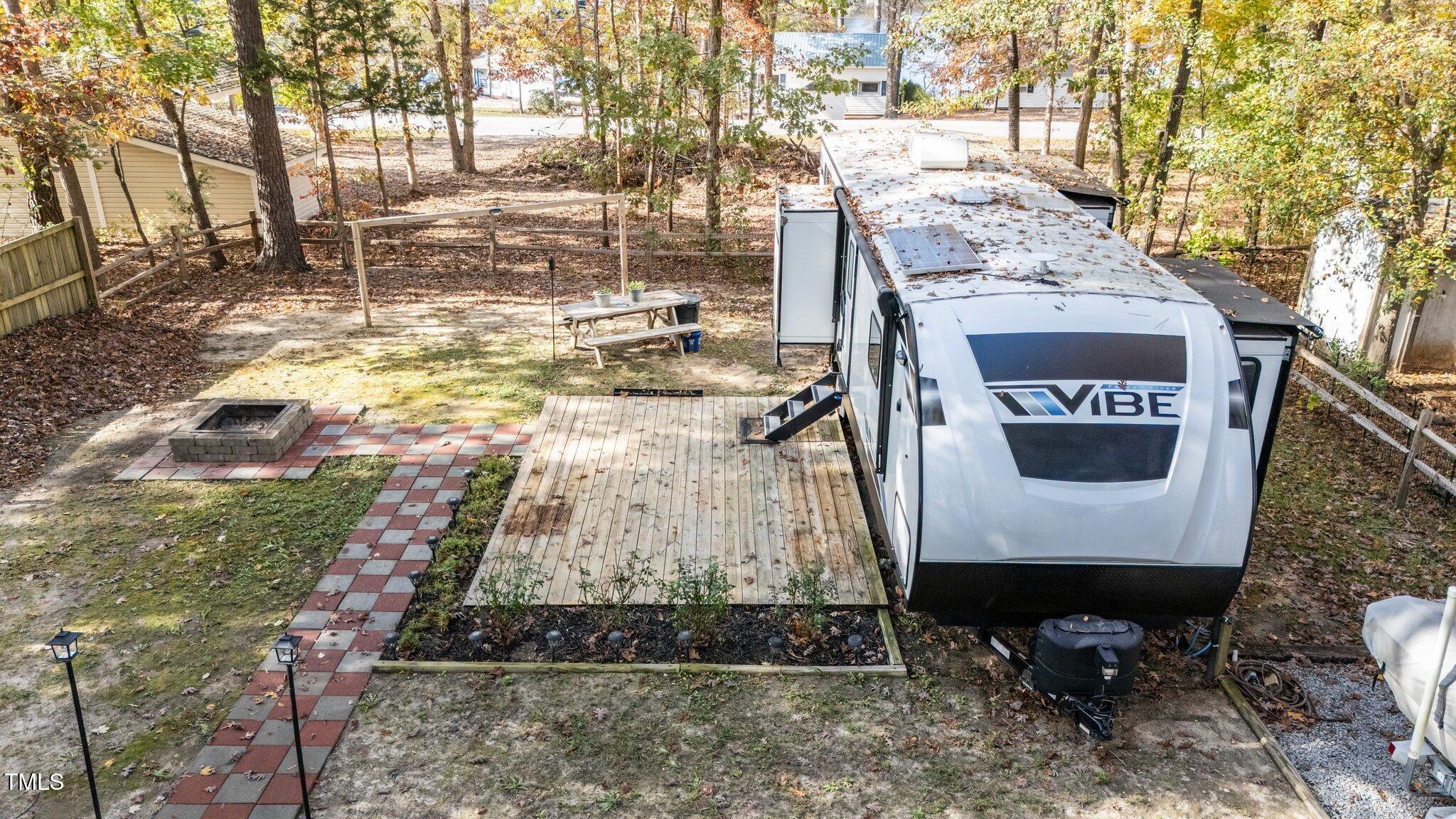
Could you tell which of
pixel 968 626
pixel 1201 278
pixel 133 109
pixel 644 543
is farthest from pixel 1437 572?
pixel 133 109

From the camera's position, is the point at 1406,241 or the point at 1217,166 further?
the point at 1217,166

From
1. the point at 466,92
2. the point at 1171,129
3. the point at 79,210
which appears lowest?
the point at 79,210

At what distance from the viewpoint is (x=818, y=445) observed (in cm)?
995

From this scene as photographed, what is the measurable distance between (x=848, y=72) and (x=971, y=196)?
39349 millimetres

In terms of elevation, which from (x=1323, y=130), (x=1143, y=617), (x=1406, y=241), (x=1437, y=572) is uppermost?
(x=1323, y=130)

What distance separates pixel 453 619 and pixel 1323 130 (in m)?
10.4

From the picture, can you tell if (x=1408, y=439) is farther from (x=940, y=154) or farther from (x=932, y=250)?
(x=932, y=250)

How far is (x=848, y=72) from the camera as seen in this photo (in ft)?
149

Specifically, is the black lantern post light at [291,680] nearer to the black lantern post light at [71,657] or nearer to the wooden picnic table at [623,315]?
the black lantern post light at [71,657]

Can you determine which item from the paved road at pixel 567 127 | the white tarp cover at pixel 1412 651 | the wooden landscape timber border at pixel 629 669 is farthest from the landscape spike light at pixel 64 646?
the paved road at pixel 567 127

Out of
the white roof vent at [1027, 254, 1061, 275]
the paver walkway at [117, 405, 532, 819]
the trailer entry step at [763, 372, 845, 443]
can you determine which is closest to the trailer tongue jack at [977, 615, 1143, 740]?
the white roof vent at [1027, 254, 1061, 275]

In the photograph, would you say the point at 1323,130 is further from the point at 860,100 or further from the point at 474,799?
the point at 860,100

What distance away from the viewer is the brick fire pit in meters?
9.59

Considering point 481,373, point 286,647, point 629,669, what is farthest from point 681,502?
point 481,373
